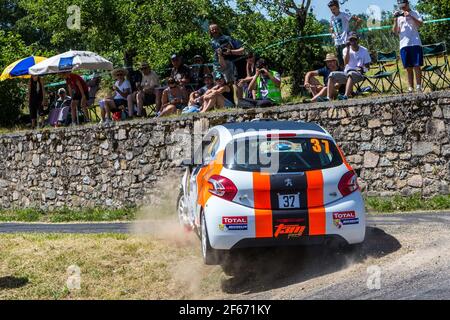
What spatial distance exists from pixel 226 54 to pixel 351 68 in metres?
3.06

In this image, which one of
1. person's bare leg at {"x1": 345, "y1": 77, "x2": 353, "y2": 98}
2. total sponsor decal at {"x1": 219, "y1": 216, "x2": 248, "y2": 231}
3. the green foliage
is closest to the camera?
total sponsor decal at {"x1": 219, "y1": 216, "x2": 248, "y2": 231}

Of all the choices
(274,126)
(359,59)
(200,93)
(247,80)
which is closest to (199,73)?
(200,93)

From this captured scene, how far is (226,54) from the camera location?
15.8 metres

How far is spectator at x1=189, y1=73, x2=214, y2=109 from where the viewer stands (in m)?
16.3

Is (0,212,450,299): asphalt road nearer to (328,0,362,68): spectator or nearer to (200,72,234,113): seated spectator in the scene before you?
(328,0,362,68): spectator

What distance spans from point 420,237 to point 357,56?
6.06 m

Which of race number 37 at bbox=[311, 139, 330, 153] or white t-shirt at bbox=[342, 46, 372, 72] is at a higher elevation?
white t-shirt at bbox=[342, 46, 372, 72]

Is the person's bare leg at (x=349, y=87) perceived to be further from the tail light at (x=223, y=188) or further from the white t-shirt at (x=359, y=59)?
the tail light at (x=223, y=188)

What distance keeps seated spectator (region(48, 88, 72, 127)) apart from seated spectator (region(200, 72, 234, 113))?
5.99 meters

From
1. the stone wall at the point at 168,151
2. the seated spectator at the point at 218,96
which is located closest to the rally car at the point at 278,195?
the stone wall at the point at 168,151

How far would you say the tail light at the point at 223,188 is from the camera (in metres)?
8.07

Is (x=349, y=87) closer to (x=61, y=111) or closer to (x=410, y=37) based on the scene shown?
(x=410, y=37)

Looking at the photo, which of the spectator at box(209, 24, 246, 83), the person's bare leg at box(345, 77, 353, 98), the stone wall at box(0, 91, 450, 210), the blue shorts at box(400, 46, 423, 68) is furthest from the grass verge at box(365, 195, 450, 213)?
the spectator at box(209, 24, 246, 83)

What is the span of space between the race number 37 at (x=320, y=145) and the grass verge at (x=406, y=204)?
4.52m
